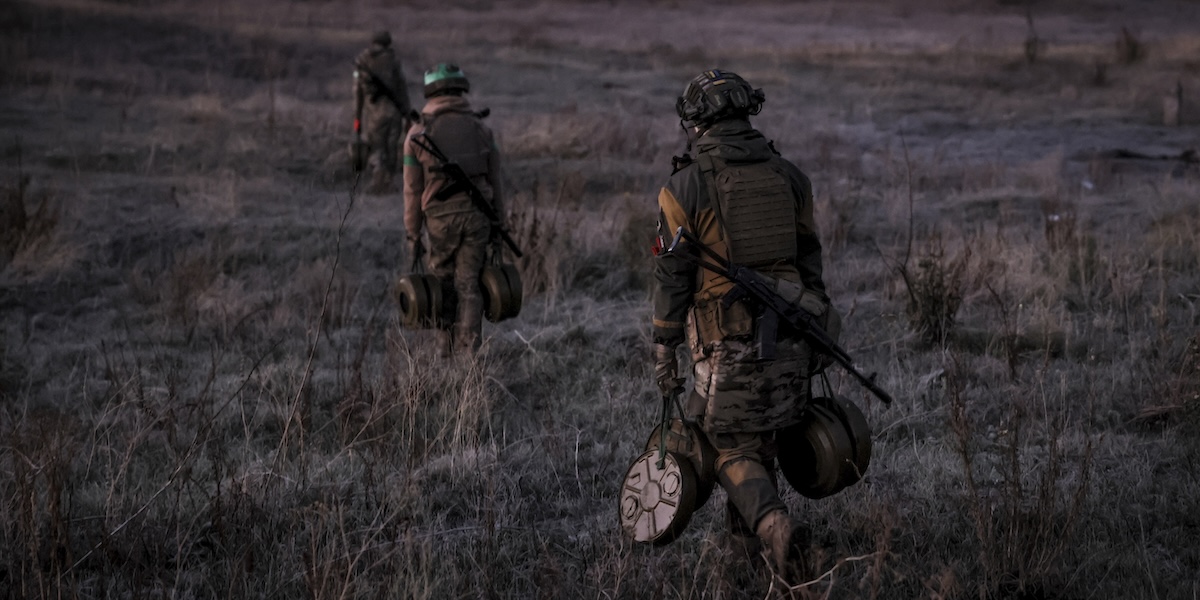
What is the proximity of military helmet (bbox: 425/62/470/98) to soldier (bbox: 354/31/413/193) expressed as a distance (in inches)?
214

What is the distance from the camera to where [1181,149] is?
14406mm

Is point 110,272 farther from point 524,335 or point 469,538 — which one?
point 469,538

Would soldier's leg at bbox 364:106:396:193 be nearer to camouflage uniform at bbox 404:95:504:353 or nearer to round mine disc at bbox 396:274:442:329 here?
camouflage uniform at bbox 404:95:504:353

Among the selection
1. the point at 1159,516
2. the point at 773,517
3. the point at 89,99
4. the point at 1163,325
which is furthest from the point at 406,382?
the point at 89,99

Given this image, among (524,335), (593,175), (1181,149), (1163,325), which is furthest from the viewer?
(1181,149)

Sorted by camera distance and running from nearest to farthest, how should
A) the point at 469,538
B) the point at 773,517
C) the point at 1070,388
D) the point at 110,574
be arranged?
the point at 773,517 → the point at 110,574 → the point at 469,538 → the point at 1070,388

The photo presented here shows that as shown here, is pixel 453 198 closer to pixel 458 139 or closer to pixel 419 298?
pixel 458 139

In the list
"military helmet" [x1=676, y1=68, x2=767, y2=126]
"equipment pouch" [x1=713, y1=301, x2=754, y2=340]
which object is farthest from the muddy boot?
"equipment pouch" [x1=713, y1=301, x2=754, y2=340]

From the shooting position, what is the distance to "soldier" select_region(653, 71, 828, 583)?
348 cm

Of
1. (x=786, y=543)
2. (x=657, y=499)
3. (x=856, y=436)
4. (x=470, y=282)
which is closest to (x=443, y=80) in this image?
(x=470, y=282)

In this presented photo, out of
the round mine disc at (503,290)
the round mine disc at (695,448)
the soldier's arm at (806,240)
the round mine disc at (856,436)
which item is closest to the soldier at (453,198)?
the round mine disc at (503,290)

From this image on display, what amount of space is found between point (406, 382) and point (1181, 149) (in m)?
12.7

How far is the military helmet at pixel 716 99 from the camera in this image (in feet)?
11.5

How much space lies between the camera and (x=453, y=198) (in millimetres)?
6156
